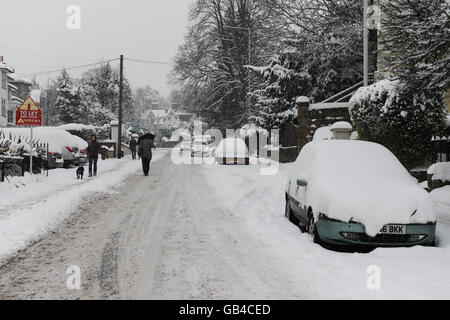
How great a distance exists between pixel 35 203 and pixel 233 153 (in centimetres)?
1675

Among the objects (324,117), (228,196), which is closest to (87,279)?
(228,196)

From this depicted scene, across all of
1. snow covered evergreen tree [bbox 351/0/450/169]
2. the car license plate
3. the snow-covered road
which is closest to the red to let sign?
the snow-covered road

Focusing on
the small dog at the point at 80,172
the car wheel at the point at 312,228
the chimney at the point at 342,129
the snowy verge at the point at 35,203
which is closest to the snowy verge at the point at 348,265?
the car wheel at the point at 312,228

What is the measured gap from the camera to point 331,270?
580cm

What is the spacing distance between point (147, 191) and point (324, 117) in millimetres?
10826

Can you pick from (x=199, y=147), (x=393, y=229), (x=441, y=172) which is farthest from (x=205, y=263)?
(x=199, y=147)

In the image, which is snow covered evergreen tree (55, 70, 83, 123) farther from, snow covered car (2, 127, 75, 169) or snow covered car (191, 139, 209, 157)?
snow covered car (2, 127, 75, 169)

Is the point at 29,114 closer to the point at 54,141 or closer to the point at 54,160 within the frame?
the point at 54,160

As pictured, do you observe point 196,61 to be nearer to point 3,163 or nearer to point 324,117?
point 324,117

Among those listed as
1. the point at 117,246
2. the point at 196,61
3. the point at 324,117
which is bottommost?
the point at 117,246

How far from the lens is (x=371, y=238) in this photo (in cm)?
657

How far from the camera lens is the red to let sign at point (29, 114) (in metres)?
14.9

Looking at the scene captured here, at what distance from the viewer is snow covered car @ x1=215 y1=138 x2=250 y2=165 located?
2714 cm

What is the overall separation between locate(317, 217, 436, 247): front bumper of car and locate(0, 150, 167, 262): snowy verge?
189 inches
